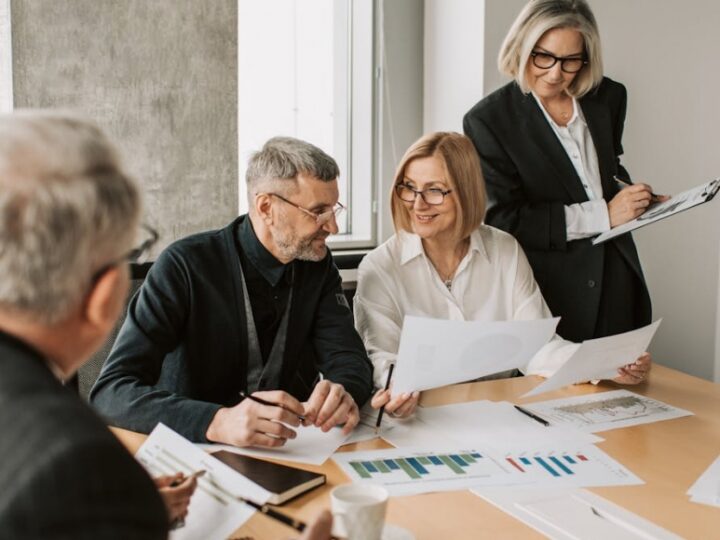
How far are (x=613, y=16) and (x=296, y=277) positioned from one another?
2103 mm

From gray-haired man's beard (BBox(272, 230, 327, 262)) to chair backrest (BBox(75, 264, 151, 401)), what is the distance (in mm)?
339

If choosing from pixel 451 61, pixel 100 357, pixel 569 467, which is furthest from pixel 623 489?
pixel 451 61

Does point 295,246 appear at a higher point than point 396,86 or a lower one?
lower

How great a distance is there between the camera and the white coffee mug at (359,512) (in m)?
1.11

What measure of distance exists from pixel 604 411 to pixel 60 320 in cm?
138

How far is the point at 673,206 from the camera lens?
7.35 ft

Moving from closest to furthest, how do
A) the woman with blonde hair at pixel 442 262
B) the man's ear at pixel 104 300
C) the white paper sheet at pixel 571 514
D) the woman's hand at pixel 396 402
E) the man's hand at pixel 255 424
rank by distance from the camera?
the man's ear at pixel 104 300, the white paper sheet at pixel 571 514, the man's hand at pixel 255 424, the woman's hand at pixel 396 402, the woman with blonde hair at pixel 442 262

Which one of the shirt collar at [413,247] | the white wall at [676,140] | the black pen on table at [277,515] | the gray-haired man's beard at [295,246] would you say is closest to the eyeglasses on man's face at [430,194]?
the shirt collar at [413,247]

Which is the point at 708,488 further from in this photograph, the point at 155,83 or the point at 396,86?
the point at 396,86

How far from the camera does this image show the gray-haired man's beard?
1986mm

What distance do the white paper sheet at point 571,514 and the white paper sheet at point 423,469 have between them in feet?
0.18

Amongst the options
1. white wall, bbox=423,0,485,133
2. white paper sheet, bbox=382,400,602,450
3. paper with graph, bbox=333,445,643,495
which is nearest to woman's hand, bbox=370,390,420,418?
white paper sheet, bbox=382,400,602,450

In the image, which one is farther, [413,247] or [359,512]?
[413,247]

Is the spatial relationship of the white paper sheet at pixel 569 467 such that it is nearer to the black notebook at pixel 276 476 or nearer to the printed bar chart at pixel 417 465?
the printed bar chart at pixel 417 465
